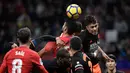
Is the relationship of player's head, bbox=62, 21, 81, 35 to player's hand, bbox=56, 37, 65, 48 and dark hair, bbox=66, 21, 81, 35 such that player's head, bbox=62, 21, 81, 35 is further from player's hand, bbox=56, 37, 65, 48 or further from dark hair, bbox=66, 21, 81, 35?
player's hand, bbox=56, 37, 65, 48

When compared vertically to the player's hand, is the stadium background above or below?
below

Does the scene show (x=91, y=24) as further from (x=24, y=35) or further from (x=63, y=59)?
(x=24, y=35)

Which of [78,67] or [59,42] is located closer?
[78,67]

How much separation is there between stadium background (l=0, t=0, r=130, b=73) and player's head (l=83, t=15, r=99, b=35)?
613 cm

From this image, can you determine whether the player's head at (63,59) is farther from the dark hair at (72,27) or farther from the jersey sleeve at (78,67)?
the dark hair at (72,27)

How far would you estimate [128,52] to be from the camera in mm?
14969

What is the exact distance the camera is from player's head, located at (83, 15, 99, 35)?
9169mm

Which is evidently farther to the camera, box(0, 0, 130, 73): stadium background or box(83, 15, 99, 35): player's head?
box(0, 0, 130, 73): stadium background

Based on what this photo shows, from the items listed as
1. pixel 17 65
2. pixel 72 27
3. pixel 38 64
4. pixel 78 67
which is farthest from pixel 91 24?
pixel 17 65

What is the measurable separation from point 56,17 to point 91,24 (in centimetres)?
824

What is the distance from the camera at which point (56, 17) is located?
17.4m

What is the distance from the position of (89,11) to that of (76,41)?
973 cm

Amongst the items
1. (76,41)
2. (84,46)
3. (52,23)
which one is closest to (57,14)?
(52,23)

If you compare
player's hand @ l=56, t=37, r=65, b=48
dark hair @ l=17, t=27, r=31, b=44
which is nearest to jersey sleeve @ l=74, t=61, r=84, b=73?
dark hair @ l=17, t=27, r=31, b=44
